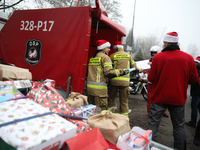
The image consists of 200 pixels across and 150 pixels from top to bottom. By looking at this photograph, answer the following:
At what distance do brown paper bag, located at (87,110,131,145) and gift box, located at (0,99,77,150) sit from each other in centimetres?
32

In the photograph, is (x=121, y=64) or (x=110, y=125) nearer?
(x=110, y=125)

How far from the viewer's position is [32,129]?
81 cm

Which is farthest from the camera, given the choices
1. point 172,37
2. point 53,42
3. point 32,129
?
point 53,42

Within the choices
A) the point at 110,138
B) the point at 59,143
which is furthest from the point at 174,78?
the point at 59,143

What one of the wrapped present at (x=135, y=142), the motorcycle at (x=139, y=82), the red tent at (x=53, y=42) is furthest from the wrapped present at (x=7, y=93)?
the motorcycle at (x=139, y=82)

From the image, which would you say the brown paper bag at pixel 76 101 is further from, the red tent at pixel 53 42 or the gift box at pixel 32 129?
the red tent at pixel 53 42

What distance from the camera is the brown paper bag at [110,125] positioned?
1.14m

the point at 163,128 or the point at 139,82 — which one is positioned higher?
the point at 139,82

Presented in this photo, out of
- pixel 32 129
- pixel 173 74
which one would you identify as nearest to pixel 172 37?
pixel 173 74

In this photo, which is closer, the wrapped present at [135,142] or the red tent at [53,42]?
the wrapped present at [135,142]

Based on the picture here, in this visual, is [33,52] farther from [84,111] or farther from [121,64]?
[84,111]

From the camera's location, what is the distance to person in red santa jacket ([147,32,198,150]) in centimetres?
200

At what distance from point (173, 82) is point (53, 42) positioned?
2.62 metres

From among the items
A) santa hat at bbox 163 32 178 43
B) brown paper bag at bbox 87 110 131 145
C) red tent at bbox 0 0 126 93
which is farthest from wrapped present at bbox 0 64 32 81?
santa hat at bbox 163 32 178 43
